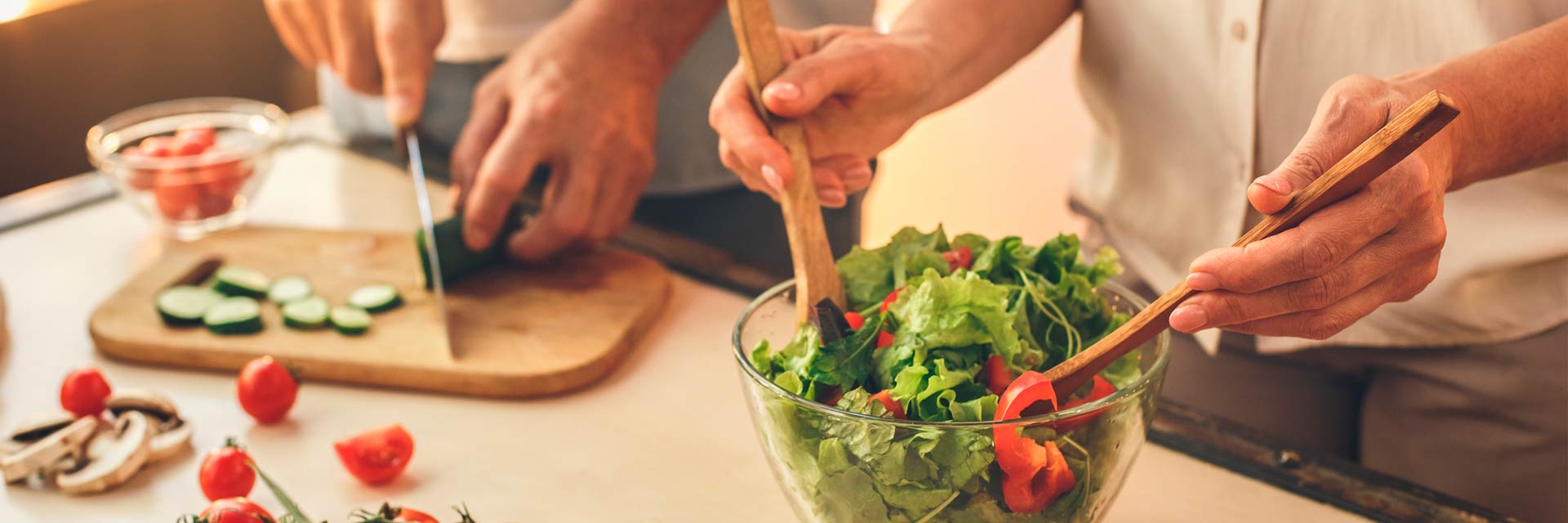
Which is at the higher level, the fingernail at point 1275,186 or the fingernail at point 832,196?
the fingernail at point 1275,186

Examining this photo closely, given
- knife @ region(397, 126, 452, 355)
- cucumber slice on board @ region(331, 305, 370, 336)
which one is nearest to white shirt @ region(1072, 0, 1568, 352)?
knife @ region(397, 126, 452, 355)

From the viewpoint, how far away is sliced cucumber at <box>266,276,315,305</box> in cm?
139

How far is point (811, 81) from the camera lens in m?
1.03

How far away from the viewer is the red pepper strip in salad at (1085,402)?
2.48ft

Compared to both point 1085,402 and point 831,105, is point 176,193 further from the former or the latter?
point 1085,402

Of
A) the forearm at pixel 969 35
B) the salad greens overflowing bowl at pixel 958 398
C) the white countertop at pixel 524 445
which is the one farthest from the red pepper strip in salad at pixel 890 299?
the forearm at pixel 969 35

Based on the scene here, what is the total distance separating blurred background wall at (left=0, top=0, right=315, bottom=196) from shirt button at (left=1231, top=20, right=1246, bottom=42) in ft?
9.46

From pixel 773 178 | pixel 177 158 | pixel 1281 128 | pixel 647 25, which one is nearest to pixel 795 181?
pixel 773 178

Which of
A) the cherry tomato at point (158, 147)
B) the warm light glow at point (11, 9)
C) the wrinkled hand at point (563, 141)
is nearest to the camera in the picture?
the wrinkled hand at point (563, 141)

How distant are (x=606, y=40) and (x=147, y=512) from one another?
0.80 meters

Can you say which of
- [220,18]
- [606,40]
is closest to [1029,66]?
[606,40]

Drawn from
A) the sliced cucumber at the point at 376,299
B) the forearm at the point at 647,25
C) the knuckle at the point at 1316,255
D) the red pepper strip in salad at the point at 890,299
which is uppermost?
the knuckle at the point at 1316,255

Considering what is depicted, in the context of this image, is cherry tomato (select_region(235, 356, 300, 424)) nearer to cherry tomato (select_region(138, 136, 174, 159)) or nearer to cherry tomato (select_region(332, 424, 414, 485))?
cherry tomato (select_region(332, 424, 414, 485))

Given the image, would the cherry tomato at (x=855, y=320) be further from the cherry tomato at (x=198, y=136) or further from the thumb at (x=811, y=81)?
the cherry tomato at (x=198, y=136)
